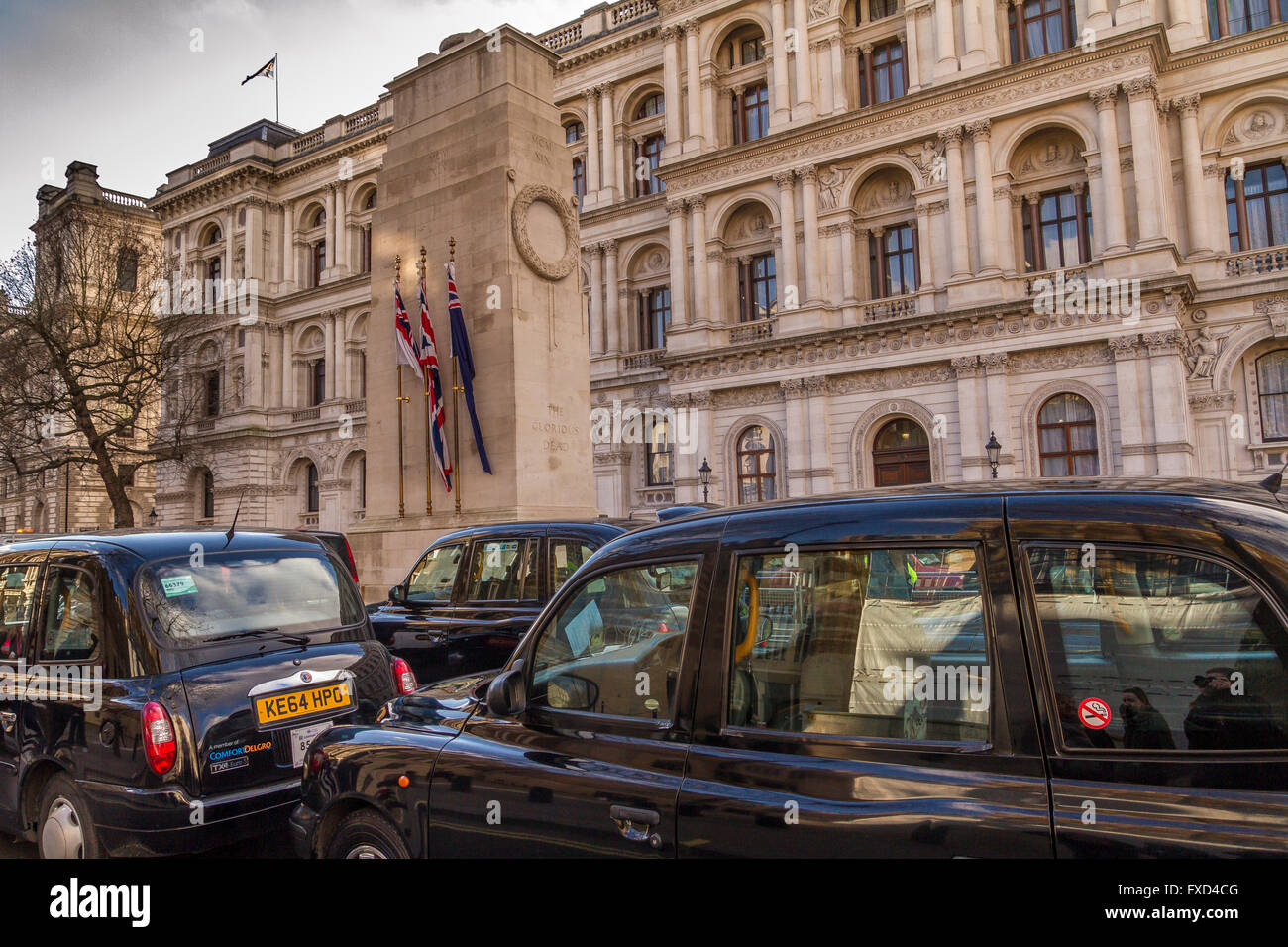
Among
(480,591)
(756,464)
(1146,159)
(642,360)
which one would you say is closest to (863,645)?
(480,591)

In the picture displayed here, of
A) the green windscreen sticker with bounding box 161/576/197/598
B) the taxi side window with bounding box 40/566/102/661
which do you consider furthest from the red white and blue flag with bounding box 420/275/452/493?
the green windscreen sticker with bounding box 161/576/197/598

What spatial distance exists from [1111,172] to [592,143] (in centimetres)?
2186

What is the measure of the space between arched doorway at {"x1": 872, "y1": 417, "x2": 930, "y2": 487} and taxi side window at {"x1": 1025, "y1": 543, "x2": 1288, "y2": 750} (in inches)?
1111

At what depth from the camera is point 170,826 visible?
4.25 metres

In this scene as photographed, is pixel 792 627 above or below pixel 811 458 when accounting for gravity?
below

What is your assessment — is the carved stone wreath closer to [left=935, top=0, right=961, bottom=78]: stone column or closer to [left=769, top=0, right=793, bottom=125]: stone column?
[left=935, top=0, right=961, bottom=78]: stone column

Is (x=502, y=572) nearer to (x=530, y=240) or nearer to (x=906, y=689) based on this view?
(x=906, y=689)

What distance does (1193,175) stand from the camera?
27125mm

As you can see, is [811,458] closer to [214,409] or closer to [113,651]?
[113,651]

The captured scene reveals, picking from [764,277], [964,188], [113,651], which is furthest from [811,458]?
[113,651]

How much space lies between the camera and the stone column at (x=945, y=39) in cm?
2959

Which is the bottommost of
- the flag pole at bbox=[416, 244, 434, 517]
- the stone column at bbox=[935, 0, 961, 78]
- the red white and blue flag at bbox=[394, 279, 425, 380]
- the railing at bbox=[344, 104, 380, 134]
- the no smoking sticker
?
the no smoking sticker

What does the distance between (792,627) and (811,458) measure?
96.2 ft

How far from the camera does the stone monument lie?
Result: 13.5 metres
